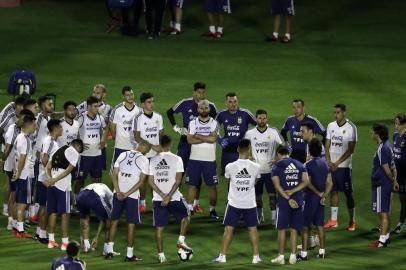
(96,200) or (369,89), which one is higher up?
(369,89)

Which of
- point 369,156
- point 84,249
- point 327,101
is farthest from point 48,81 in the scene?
point 84,249

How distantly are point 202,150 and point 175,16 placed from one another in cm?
1267

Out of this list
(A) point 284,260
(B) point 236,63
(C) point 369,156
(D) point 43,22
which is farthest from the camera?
(D) point 43,22

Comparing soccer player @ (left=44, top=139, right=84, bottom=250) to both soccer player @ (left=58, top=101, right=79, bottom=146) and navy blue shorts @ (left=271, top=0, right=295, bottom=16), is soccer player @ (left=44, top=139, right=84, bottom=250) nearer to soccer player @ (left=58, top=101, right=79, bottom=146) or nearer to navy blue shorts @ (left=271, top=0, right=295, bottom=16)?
soccer player @ (left=58, top=101, right=79, bottom=146)

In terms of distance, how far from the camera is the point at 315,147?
66.2ft

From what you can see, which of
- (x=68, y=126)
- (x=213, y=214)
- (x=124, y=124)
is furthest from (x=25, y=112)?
(x=213, y=214)

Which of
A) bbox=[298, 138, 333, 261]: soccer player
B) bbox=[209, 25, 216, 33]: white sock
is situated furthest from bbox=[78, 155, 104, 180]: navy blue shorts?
bbox=[209, 25, 216, 33]: white sock

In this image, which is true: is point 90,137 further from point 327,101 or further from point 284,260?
point 327,101

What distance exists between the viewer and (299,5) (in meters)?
37.9

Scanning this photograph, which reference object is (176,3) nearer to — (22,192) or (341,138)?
(341,138)

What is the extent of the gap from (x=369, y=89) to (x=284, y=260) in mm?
11844

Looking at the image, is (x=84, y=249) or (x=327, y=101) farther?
(x=327, y=101)

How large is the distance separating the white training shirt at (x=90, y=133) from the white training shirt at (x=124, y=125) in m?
0.40

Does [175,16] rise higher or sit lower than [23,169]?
higher
